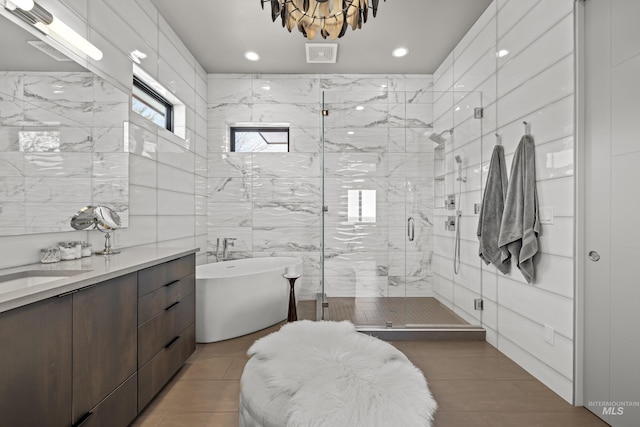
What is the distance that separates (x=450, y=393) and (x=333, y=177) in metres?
2.01

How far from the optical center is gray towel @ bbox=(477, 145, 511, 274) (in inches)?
97.3

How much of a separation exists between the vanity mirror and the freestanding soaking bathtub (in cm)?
102

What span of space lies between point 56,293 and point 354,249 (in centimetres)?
238

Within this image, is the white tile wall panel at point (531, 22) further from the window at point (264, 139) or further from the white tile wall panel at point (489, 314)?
the window at point (264, 139)

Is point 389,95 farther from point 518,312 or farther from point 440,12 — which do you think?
point 518,312

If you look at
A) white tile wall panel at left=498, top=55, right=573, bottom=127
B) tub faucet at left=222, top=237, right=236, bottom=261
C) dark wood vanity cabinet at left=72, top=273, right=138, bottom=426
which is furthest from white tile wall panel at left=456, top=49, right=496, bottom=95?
tub faucet at left=222, top=237, right=236, bottom=261

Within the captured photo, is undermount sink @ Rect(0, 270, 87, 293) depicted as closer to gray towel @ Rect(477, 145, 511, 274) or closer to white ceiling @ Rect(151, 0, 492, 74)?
white ceiling @ Rect(151, 0, 492, 74)

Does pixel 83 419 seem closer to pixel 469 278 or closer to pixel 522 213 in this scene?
pixel 522 213

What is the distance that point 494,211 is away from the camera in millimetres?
2508

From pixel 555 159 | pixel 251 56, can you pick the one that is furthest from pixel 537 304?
pixel 251 56

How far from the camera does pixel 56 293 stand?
111 centimetres

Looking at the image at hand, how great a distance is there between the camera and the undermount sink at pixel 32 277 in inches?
53.7

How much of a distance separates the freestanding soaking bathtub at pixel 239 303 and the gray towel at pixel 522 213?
6.52ft

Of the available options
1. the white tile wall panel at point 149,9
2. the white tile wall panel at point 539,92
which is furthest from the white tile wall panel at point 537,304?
the white tile wall panel at point 149,9
